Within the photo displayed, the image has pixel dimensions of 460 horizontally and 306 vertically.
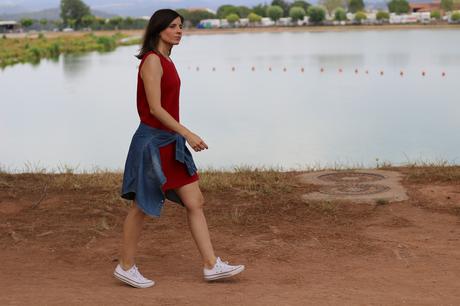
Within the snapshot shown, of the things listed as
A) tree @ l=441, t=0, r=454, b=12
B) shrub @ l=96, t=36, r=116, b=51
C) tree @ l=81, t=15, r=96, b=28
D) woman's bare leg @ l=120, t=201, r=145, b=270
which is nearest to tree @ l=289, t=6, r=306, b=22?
tree @ l=441, t=0, r=454, b=12

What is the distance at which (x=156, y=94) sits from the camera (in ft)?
14.5

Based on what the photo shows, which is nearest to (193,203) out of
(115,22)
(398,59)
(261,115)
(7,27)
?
(261,115)

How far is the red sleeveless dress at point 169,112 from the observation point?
4520mm

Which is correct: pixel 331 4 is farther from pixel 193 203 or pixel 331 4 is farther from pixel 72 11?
pixel 193 203

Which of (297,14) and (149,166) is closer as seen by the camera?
(149,166)

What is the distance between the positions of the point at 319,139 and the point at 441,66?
1887 cm

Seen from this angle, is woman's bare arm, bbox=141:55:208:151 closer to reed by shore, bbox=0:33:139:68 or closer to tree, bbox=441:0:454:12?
reed by shore, bbox=0:33:139:68

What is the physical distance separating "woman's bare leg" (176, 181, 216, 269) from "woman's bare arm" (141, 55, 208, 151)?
29 centimetres

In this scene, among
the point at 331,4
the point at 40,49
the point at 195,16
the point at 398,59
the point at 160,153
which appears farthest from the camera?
the point at 331,4

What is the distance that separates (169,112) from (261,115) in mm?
14654

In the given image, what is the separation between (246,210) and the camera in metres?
6.48

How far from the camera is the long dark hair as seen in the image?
455 cm

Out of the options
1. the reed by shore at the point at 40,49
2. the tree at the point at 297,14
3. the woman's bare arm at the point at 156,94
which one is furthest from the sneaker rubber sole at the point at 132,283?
the tree at the point at 297,14

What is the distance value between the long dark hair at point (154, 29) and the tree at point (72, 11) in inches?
5591
